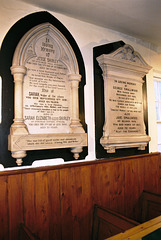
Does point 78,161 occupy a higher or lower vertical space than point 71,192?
higher

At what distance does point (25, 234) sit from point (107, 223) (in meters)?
0.81

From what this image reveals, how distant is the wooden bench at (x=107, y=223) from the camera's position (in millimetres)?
1725

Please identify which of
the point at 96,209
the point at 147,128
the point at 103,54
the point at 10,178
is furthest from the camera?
the point at 147,128

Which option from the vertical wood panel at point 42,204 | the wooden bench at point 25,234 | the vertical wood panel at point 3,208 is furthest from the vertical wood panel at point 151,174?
the vertical wood panel at point 3,208

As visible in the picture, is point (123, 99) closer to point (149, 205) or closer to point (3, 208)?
point (149, 205)

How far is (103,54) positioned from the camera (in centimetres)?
252

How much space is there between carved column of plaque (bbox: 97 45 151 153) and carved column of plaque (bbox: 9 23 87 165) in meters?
0.46

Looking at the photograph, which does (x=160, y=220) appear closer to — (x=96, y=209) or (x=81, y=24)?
(x=96, y=209)

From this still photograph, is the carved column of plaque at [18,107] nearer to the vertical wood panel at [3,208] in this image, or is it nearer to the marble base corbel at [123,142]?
the vertical wood panel at [3,208]

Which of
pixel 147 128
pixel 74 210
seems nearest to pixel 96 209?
pixel 74 210

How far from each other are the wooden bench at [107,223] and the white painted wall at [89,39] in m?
0.65

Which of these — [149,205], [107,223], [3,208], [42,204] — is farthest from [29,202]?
[149,205]

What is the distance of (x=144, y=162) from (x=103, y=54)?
5.42 feet

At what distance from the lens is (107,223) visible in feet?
6.44
